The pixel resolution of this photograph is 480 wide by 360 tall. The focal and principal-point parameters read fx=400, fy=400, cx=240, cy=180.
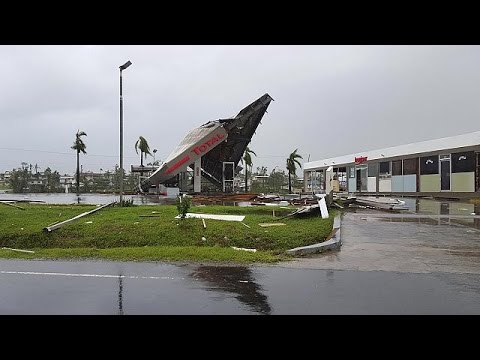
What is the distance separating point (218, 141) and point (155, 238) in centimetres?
2542

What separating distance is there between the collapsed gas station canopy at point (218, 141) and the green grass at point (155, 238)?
21996 millimetres

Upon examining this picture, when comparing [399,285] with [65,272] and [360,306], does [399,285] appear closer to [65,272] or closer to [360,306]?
[360,306]

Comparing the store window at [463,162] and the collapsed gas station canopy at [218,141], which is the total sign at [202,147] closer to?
the collapsed gas station canopy at [218,141]

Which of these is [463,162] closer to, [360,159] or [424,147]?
[424,147]

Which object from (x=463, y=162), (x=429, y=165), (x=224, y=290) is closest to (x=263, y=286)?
(x=224, y=290)

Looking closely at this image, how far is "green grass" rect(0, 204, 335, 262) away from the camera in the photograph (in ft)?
32.1

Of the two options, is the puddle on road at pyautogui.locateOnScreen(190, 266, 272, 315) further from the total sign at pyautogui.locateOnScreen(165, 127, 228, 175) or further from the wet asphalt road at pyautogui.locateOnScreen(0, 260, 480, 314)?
the total sign at pyautogui.locateOnScreen(165, 127, 228, 175)

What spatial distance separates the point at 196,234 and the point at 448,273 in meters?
6.70

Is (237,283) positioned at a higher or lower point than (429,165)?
lower

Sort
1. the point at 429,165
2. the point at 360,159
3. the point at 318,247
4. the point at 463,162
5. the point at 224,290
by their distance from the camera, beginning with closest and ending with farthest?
the point at 224,290 < the point at 318,247 < the point at 463,162 < the point at 429,165 < the point at 360,159

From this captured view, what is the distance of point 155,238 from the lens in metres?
11.7

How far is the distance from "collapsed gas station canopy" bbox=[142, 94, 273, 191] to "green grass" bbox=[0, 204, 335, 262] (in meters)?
22.0

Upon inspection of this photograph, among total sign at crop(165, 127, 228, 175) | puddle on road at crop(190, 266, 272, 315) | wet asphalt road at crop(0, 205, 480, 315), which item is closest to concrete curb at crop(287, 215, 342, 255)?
wet asphalt road at crop(0, 205, 480, 315)

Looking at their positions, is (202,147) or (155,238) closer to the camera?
(155,238)
